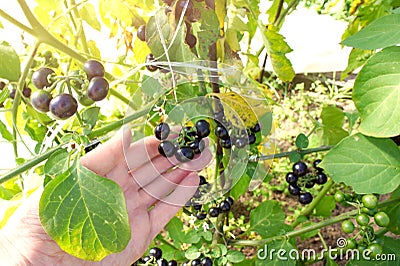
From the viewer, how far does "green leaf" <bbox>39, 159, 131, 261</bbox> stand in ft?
2.29

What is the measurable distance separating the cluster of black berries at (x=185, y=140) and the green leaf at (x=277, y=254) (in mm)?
370

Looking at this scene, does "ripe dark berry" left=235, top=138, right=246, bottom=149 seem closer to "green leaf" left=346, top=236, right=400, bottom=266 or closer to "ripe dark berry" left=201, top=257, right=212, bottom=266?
"ripe dark berry" left=201, top=257, right=212, bottom=266

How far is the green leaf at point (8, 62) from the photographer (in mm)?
857

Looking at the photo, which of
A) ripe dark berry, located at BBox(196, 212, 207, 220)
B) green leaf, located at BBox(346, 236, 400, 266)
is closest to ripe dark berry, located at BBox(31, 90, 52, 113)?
ripe dark berry, located at BBox(196, 212, 207, 220)

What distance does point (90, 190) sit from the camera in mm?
715

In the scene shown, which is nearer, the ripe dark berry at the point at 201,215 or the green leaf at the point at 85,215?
the green leaf at the point at 85,215

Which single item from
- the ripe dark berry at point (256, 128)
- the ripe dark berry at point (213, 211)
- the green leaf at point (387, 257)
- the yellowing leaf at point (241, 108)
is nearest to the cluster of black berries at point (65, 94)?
the yellowing leaf at point (241, 108)

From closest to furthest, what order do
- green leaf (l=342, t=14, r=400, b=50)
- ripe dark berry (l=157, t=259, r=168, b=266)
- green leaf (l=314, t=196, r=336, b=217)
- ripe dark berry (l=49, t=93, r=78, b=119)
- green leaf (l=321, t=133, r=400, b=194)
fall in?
ripe dark berry (l=49, t=93, r=78, b=119), green leaf (l=342, t=14, r=400, b=50), green leaf (l=321, t=133, r=400, b=194), ripe dark berry (l=157, t=259, r=168, b=266), green leaf (l=314, t=196, r=336, b=217)

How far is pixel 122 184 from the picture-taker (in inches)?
40.0

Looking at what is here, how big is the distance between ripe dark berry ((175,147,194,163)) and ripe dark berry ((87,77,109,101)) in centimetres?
18

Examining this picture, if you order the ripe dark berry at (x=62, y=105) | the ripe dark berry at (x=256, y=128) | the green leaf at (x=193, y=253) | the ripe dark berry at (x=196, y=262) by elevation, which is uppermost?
the ripe dark berry at (x=62, y=105)

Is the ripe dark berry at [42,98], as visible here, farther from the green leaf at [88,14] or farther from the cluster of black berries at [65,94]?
the green leaf at [88,14]

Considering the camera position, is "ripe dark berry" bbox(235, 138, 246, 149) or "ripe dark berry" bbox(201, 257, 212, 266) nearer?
"ripe dark berry" bbox(235, 138, 246, 149)

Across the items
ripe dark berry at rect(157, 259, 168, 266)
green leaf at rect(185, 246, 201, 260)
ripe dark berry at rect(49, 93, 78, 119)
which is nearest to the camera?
ripe dark berry at rect(49, 93, 78, 119)
